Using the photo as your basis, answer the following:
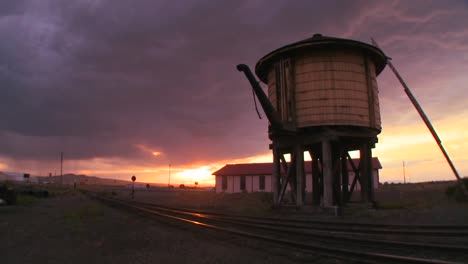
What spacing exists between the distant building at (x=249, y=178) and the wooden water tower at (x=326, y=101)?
3422 cm

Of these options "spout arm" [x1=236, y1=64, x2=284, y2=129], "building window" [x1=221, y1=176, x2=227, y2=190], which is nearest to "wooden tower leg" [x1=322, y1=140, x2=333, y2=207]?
"spout arm" [x1=236, y1=64, x2=284, y2=129]

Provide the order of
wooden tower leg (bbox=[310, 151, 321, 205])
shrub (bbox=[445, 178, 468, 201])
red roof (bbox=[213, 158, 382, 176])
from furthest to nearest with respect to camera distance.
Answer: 1. red roof (bbox=[213, 158, 382, 176])
2. shrub (bbox=[445, 178, 468, 201])
3. wooden tower leg (bbox=[310, 151, 321, 205])

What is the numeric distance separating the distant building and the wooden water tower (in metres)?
34.2

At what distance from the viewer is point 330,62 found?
16250 mm

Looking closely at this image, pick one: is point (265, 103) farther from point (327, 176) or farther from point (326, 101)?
point (327, 176)

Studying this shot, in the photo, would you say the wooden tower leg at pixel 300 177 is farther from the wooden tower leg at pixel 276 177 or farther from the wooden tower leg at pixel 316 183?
the wooden tower leg at pixel 316 183

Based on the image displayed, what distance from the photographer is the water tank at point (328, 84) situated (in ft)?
52.3

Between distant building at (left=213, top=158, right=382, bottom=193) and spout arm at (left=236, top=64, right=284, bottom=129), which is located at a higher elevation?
spout arm at (left=236, top=64, right=284, bottom=129)

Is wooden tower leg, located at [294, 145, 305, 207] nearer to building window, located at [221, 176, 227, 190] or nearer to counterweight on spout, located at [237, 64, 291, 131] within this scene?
counterweight on spout, located at [237, 64, 291, 131]

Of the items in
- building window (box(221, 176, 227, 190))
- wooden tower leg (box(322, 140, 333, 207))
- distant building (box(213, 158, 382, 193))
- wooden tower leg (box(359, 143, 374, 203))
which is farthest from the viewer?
building window (box(221, 176, 227, 190))

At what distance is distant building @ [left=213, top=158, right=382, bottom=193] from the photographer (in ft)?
171

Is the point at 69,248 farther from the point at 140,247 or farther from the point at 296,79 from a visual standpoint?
the point at 296,79

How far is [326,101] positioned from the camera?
52.4 ft

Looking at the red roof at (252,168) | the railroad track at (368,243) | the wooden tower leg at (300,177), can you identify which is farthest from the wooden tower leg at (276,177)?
the red roof at (252,168)
